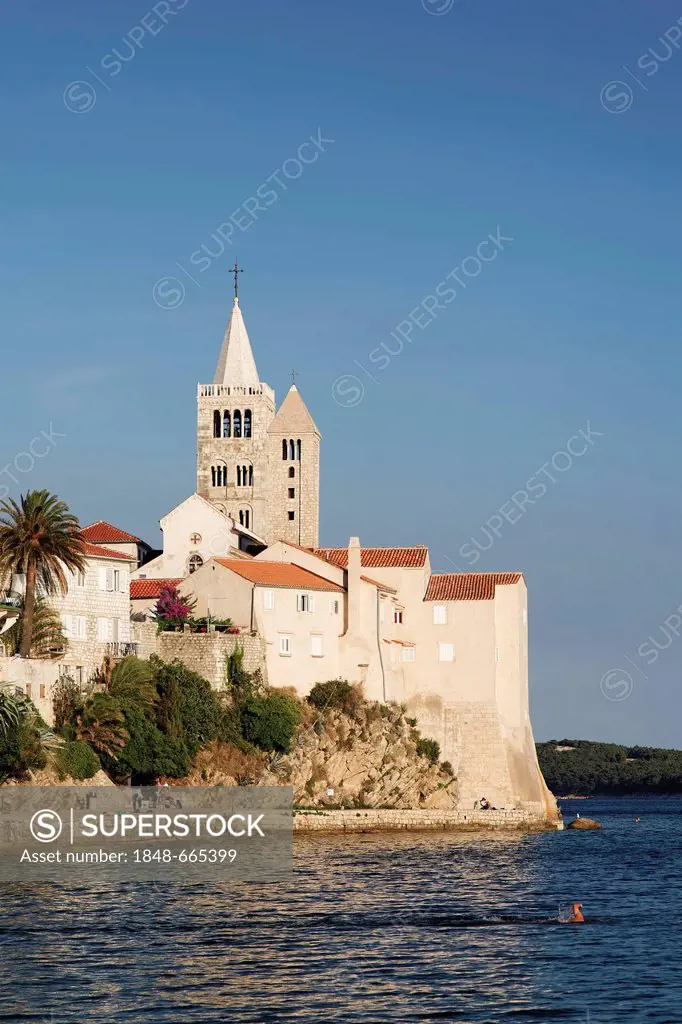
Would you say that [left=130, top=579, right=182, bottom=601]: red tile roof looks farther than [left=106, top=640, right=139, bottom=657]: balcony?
Yes

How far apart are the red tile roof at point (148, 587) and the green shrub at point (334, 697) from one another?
917 centimetres

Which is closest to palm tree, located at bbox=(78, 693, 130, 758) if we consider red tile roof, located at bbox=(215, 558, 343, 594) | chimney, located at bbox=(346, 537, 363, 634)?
red tile roof, located at bbox=(215, 558, 343, 594)

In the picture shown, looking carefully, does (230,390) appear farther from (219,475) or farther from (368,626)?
(368,626)

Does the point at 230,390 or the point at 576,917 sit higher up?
the point at 230,390

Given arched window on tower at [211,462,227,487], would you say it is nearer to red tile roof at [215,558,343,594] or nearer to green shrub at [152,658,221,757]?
red tile roof at [215,558,343,594]

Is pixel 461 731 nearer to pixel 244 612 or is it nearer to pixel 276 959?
pixel 244 612

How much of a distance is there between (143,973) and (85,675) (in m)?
37.0

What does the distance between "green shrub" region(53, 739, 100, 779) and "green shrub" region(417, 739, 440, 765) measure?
24.6 metres

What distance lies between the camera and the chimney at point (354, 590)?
265 ft

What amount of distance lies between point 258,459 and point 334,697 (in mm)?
29039

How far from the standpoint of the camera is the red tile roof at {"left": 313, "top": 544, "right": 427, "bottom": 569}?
8638 centimetres

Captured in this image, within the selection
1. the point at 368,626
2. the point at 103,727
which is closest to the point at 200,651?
the point at 103,727

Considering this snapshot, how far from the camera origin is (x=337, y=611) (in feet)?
265

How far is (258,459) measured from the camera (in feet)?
342
